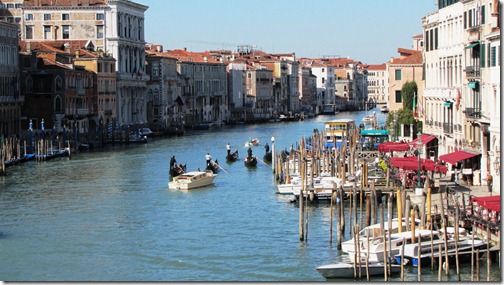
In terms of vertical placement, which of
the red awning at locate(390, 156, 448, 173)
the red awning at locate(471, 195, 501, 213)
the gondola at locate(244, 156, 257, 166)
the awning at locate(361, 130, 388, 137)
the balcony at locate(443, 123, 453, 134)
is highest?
the balcony at locate(443, 123, 453, 134)

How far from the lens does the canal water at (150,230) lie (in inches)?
401

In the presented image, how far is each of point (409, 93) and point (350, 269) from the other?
1324cm

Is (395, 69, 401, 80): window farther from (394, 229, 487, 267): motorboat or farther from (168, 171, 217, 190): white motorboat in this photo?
(394, 229, 487, 267): motorboat

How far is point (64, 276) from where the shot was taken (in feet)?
33.0

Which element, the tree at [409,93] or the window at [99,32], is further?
the window at [99,32]

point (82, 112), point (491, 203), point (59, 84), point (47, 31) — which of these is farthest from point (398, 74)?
point (47, 31)

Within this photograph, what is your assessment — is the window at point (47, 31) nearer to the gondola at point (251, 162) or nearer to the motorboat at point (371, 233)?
the gondola at point (251, 162)

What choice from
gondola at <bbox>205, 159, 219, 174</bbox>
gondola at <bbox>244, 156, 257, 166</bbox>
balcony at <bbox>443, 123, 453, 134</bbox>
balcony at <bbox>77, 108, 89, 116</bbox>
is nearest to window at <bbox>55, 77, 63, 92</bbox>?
balcony at <bbox>77, 108, 89, 116</bbox>

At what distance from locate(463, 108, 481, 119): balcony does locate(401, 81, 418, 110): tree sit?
26.9 feet

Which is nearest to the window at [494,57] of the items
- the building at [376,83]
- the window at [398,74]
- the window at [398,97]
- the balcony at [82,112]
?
the window at [398,74]

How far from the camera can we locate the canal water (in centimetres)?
1020

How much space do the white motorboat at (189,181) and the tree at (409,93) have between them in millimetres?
5723

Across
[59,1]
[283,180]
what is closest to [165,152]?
[283,180]

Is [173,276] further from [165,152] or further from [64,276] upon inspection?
[165,152]
